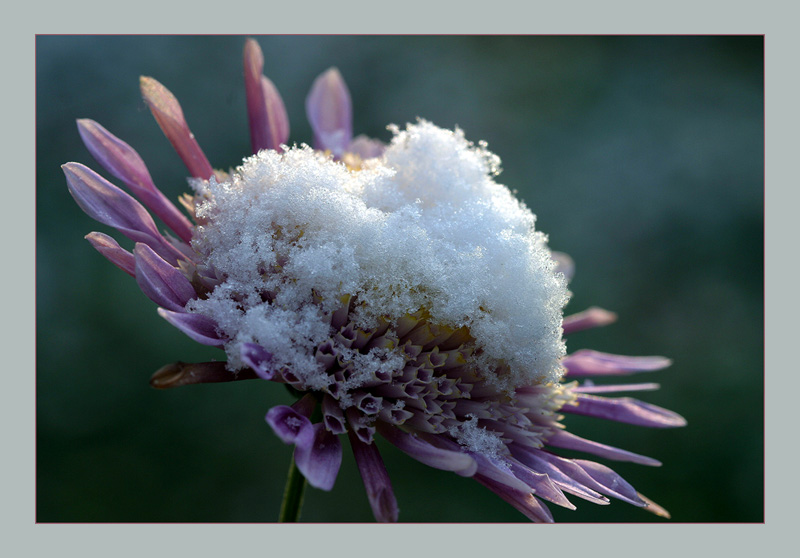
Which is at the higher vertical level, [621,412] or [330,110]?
[330,110]

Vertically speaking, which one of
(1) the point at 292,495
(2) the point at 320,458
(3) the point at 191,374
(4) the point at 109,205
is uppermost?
(4) the point at 109,205

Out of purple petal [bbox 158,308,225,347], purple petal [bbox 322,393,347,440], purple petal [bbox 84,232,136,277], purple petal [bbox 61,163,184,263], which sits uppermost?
purple petal [bbox 61,163,184,263]

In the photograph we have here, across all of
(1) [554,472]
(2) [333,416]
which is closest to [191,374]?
(2) [333,416]

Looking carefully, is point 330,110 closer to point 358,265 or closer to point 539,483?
point 358,265

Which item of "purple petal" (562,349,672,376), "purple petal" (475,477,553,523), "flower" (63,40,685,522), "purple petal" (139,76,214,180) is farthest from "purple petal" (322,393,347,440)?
"purple petal" (562,349,672,376)

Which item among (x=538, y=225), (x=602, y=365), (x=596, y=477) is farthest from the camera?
(x=538, y=225)

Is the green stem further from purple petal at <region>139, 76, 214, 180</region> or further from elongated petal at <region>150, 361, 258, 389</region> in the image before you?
purple petal at <region>139, 76, 214, 180</region>

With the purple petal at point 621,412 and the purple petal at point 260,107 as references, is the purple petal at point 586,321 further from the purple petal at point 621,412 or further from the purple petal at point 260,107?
the purple petal at point 260,107
